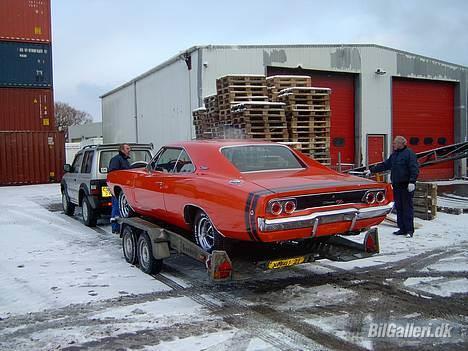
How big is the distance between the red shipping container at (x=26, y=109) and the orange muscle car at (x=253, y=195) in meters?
18.8

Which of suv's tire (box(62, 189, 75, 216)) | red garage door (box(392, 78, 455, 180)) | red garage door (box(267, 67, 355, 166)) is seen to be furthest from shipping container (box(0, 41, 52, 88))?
red garage door (box(392, 78, 455, 180))

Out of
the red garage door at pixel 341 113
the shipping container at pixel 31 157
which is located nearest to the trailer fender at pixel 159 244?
the red garage door at pixel 341 113

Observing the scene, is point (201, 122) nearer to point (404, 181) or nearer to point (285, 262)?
point (404, 181)

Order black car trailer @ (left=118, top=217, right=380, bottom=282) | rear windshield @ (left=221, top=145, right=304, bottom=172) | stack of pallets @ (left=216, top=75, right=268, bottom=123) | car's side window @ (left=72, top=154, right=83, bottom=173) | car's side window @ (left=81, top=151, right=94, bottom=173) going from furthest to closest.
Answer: stack of pallets @ (left=216, top=75, right=268, bottom=123) < car's side window @ (left=72, top=154, right=83, bottom=173) < car's side window @ (left=81, top=151, right=94, bottom=173) < rear windshield @ (left=221, top=145, right=304, bottom=172) < black car trailer @ (left=118, top=217, right=380, bottom=282)

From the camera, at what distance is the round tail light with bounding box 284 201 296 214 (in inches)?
202

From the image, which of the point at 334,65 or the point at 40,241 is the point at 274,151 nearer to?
the point at 40,241

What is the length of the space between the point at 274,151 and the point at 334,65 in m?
15.0

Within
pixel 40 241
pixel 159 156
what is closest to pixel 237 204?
pixel 159 156

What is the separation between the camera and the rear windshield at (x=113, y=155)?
1067 centimetres

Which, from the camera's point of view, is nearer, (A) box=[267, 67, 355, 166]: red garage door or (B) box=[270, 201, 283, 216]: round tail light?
(B) box=[270, 201, 283, 216]: round tail light

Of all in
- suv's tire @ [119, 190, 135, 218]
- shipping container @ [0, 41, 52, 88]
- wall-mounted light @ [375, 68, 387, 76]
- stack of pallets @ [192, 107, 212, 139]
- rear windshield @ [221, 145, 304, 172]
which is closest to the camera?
rear windshield @ [221, 145, 304, 172]

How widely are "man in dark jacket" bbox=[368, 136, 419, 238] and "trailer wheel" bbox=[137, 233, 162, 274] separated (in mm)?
4794

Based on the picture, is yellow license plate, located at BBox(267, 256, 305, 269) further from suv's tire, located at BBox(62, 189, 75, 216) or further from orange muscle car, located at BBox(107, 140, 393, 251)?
suv's tire, located at BBox(62, 189, 75, 216)

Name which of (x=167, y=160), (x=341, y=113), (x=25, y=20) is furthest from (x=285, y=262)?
(x=25, y=20)
